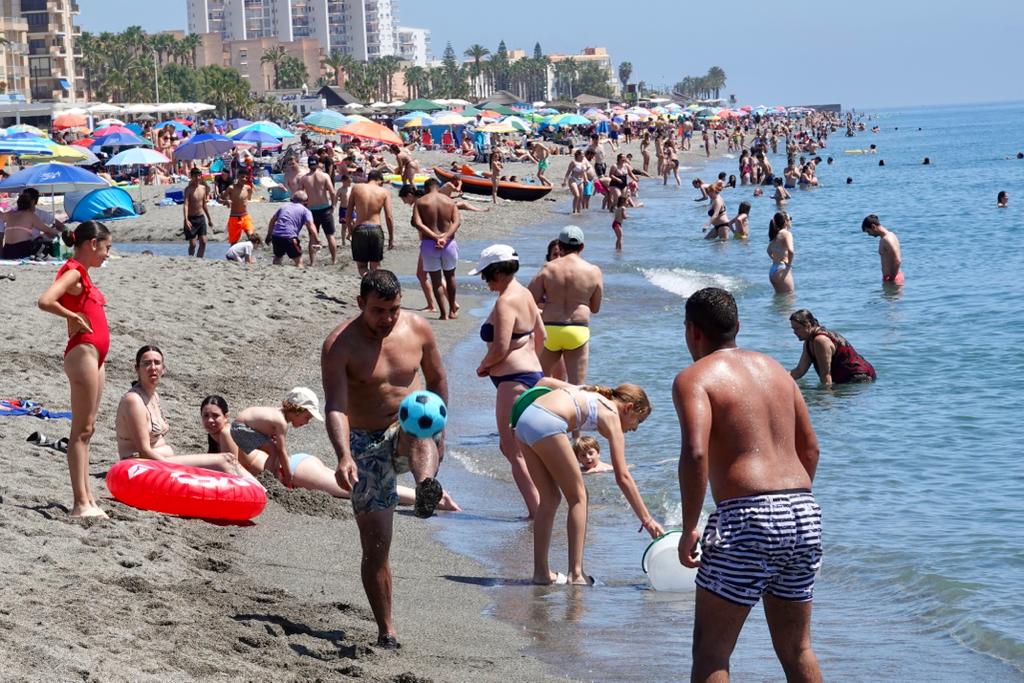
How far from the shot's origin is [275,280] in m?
15.7

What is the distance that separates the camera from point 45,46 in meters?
107

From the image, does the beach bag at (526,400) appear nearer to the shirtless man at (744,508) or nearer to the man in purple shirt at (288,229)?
the shirtless man at (744,508)

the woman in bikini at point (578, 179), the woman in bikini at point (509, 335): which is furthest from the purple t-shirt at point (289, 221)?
the woman in bikini at point (578, 179)

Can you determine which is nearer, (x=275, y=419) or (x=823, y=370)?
(x=275, y=419)

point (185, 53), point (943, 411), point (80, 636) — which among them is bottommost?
point (943, 411)

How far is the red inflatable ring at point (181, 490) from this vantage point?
21.9 ft

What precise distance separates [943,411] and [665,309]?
5592 millimetres

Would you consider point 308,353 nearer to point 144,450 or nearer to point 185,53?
point 144,450

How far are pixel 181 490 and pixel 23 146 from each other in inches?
739

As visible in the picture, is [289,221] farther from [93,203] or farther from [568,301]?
[568,301]

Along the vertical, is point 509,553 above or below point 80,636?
below

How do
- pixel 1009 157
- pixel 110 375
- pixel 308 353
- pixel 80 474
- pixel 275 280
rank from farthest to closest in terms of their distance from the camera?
pixel 1009 157 < pixel 275 280 < pixel 308 353 < pixel 110 375 < pixel 80 474

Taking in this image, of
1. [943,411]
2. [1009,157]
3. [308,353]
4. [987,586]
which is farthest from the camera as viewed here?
[1009,157]

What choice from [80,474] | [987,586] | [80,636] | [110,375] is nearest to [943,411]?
[987,586]
